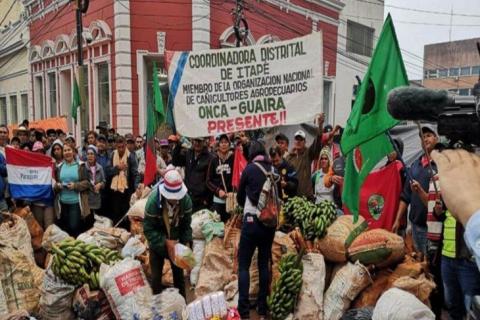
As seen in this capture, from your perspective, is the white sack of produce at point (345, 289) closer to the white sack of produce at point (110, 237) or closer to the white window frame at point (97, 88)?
the white sack of produce at point (110, 237)

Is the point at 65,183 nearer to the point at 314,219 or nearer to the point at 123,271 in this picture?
the point at 123,271

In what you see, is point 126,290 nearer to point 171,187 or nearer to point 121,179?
point 171,187

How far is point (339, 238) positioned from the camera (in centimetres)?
441

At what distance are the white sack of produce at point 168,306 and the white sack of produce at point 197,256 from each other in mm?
1140

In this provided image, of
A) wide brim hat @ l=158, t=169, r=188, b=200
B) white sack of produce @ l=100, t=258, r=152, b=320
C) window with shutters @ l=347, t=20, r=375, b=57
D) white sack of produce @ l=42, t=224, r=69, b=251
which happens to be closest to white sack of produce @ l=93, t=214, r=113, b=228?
white sack of produce @ l=42, t=224, r=69, b=251

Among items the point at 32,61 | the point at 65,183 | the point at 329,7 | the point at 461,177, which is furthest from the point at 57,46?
the point at 461,177

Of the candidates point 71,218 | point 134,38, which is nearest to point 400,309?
point 71,218

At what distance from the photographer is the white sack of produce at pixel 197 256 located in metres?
5.11

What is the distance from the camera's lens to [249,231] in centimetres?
438

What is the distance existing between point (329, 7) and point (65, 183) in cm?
1630

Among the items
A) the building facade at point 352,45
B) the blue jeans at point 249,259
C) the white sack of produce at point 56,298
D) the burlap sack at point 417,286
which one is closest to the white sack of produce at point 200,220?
the blue jeans at point 249,259

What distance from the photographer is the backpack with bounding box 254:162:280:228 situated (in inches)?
167

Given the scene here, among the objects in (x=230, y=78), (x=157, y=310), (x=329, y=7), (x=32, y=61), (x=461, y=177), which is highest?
(x=329, y=7)

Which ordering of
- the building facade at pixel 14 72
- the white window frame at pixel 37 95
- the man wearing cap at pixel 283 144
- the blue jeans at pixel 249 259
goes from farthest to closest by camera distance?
the building facade at pixel 14 72
the white window frame at pixel 37 95
the man wearing cap at pixel 283 144
the blue jeans at pixel 249 259
